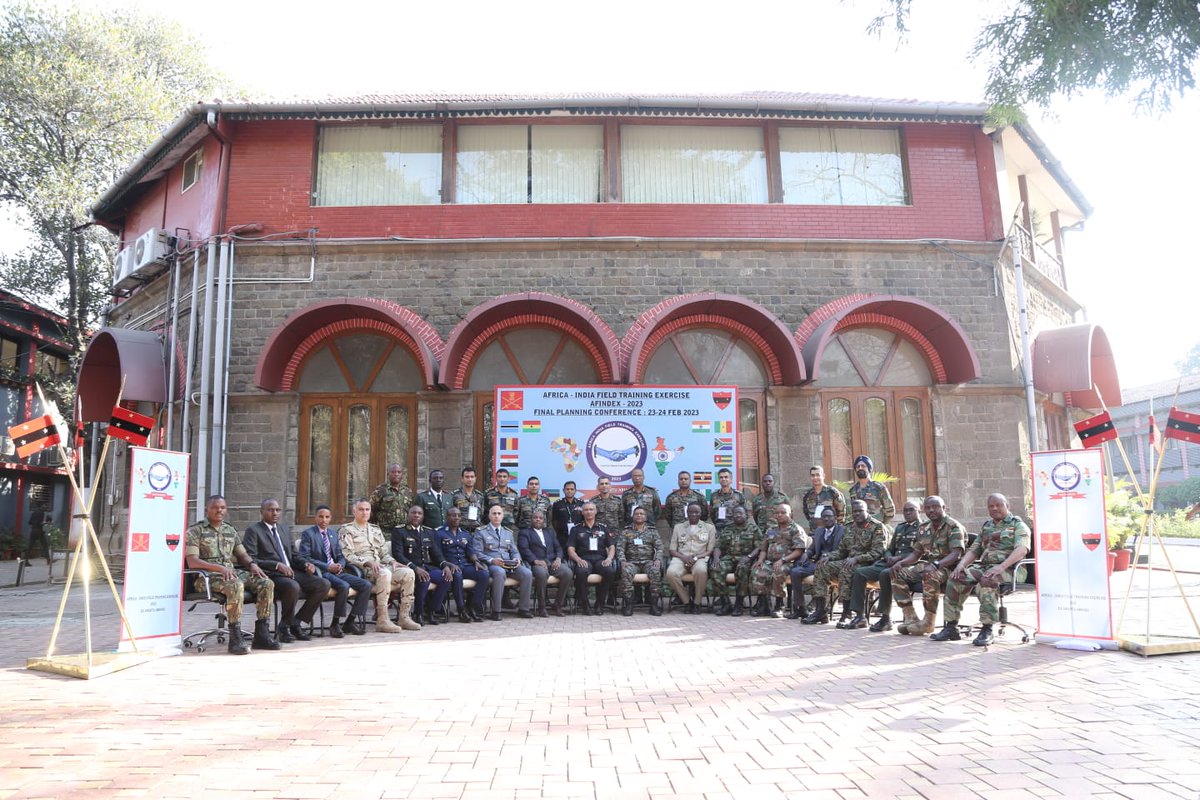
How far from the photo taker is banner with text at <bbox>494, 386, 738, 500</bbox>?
1125cm

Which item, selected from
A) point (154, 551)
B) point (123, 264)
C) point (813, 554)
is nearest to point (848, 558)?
point (813, 554)

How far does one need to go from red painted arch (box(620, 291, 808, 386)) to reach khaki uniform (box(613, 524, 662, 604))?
231 centimetres

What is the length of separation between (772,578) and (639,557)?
1.81 meters

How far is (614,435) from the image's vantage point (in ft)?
37.1

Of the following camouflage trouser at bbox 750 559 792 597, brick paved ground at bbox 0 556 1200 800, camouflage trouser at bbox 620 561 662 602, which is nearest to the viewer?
brick paved ground at bbox 0 556 1200 800

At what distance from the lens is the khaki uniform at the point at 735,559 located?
390 inches

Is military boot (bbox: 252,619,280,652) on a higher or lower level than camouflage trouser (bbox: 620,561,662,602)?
lower

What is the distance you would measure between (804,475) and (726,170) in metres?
5.14

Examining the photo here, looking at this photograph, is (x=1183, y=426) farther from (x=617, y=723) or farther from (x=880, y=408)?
(x=617, y=723)

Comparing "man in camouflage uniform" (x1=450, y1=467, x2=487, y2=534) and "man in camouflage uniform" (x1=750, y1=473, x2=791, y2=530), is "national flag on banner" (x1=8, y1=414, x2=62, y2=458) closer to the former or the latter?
"man in camouflage uniform" (x1=450, y1=467, x2=487, y2=534)

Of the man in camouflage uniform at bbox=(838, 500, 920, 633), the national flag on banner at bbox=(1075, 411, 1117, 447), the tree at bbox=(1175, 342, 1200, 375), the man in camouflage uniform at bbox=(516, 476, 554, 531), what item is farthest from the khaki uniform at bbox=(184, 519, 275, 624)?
the tree at bbox=(1175, 342, 1200, 375)

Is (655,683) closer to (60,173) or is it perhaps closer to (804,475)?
(804,475)

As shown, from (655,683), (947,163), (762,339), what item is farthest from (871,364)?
(655,683)

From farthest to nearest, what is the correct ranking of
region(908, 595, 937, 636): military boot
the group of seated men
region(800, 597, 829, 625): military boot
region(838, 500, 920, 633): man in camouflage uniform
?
region(800, 597, 829, 625): military boot < region(838, 500, 920, 633): man in camouflage uniform < region(908, 595, 937, 636): military boot < the group of seated men
